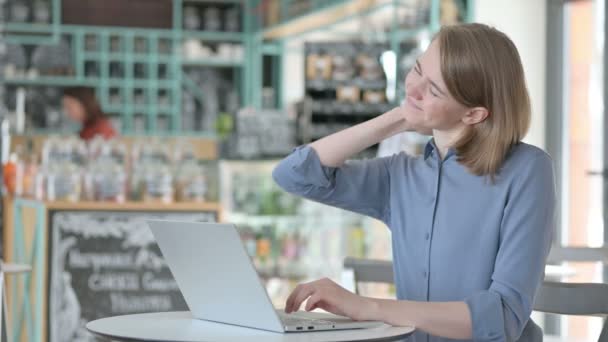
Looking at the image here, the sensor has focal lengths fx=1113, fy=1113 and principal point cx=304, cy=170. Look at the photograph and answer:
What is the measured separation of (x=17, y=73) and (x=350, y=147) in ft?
34.3

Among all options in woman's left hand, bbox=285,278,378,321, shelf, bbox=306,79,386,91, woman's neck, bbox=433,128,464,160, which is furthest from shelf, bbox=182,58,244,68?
woman's left hand, bbox=285,278,378,321

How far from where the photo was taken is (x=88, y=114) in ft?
26.8

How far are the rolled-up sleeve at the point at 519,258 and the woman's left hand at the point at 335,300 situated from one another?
0.58 feet

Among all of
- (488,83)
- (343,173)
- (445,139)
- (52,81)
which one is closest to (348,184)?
(343,173)


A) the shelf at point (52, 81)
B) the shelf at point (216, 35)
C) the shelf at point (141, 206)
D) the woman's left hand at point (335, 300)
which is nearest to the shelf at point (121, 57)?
the shelf at point (52, 81)

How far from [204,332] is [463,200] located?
1.84 ft

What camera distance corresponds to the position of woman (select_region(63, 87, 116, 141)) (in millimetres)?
7766

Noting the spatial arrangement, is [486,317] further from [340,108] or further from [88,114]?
[88,114]

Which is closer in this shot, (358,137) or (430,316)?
(430,316)

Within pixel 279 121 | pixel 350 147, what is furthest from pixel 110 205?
pixel 350 147

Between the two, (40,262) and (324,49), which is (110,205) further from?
(324,49)

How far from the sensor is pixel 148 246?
5.73 metres

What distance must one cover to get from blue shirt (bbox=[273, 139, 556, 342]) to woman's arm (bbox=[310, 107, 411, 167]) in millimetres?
25

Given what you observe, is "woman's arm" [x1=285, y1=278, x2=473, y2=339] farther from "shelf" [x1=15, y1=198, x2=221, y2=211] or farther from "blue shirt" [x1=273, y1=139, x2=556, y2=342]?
"shelf" [x1=15, y1=198, x2=221, y2=211]
